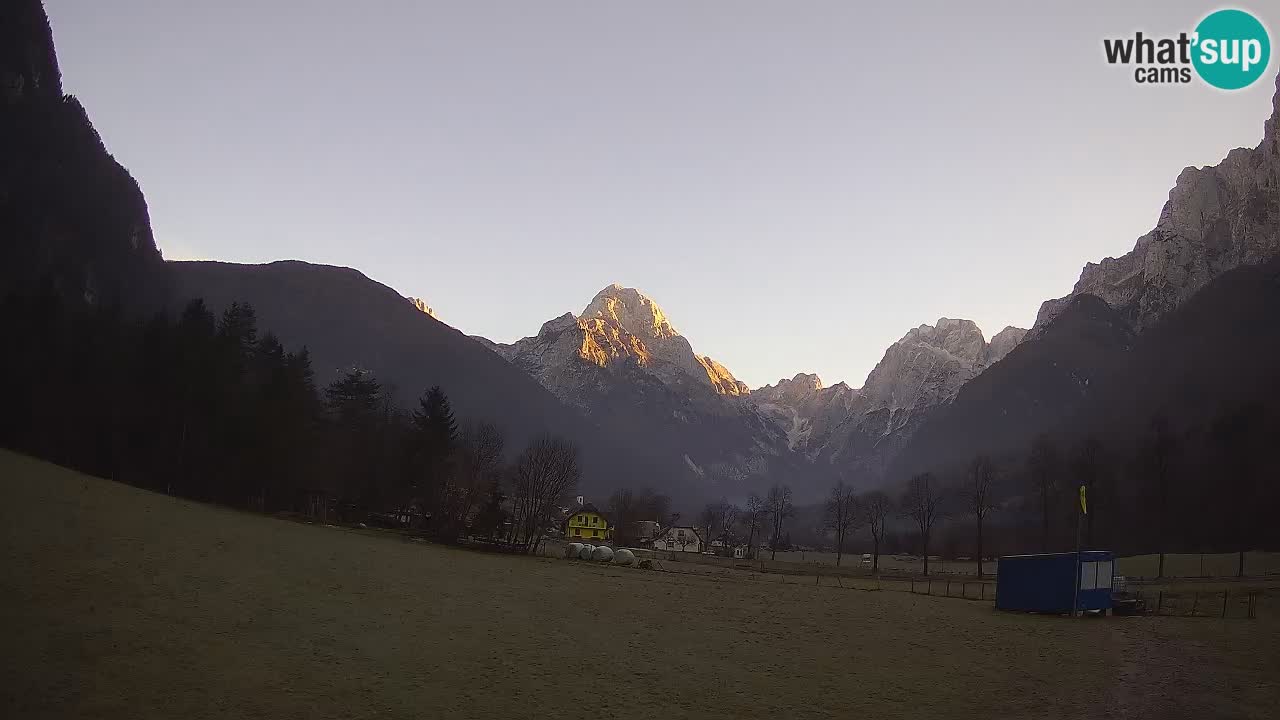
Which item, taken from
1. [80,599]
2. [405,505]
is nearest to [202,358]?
[405,505]

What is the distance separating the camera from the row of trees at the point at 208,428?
61.4 meters

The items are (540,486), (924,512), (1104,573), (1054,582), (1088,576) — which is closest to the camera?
(1088,576)

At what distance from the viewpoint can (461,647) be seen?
2556 centimetres

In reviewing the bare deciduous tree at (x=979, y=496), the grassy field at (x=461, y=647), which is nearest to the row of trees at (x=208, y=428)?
the grassy field at (x=461, y=647)

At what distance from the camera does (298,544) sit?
44438 mm

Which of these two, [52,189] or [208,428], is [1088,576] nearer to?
[208,428]

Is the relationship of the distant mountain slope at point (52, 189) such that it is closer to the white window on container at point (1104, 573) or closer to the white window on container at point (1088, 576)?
the white window on container at point (1088, 576)

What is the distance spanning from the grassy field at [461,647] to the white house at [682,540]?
122 m

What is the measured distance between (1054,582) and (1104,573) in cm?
253

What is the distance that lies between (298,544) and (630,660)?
26.4m

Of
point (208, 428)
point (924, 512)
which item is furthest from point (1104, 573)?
point (924, 512)

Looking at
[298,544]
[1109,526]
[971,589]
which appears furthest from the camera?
[1109,526]

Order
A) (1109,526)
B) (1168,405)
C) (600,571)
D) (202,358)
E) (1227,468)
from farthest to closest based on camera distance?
(1168,405) < (1109,526) < (1227,468) < (202,358) < (600,571)

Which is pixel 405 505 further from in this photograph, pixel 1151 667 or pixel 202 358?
pixel 1151 667
